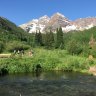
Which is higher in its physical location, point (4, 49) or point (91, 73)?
point (4, 49)

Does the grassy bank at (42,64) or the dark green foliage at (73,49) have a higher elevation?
the dark green foliage at (73,49)

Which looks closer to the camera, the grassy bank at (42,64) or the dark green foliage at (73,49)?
the grassy bank at (42,64)

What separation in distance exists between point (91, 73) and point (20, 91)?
26.0 meters

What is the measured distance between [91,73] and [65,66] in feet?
25.5

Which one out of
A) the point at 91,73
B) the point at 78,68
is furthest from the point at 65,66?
the point at 91,73

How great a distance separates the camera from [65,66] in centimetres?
6700

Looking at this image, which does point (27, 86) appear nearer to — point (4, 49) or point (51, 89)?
point (51, 89)

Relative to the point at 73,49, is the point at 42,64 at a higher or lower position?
lower

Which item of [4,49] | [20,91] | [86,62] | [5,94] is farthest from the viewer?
Answer: [4,49]

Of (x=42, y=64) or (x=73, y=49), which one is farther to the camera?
(x=73, y=49)

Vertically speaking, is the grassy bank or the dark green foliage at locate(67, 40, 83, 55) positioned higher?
the dark green foliage at locate(67, 40, 83, 55)

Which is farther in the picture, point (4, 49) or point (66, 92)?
point (4, 49)

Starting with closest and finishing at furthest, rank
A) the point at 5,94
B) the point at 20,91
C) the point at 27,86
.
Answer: the point at 5,94
the point at 20,91
the point at 27,86

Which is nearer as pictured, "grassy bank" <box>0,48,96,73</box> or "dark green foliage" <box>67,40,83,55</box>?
"grassy bank" <box>0,48,96,73</box>
